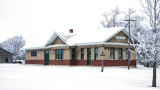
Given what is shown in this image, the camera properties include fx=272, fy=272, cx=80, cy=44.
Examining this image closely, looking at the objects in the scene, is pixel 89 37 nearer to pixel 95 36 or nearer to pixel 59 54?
pixel 95 36

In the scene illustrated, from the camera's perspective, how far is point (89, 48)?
38781 millimetres

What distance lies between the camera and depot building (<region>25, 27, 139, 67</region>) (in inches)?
1451

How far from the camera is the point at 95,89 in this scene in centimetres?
1304

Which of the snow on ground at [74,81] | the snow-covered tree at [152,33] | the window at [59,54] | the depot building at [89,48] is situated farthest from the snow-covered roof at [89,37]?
the snow-covered tree at [152,33]

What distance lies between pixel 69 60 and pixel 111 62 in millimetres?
6814

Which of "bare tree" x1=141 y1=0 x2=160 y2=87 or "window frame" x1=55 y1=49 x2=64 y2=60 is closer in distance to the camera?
"bare tree" x1=141 y1=0 x2=160 y2=87

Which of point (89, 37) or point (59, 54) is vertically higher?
point (89, 37)

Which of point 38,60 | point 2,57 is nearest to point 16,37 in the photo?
point 2,57

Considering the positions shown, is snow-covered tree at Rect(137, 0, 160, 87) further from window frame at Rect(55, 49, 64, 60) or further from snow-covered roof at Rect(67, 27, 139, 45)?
window frame at Rect(55, 49, 64, 60)

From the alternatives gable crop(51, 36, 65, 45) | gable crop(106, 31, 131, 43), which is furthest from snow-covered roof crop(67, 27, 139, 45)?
gable crop(51, 36, 65, 45)

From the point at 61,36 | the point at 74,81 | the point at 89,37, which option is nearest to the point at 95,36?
the point at 89,37

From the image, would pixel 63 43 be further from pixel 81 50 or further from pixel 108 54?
pixel 108 54

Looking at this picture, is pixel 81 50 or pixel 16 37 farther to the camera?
pixel 16 37

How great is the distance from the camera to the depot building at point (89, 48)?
121 ft
